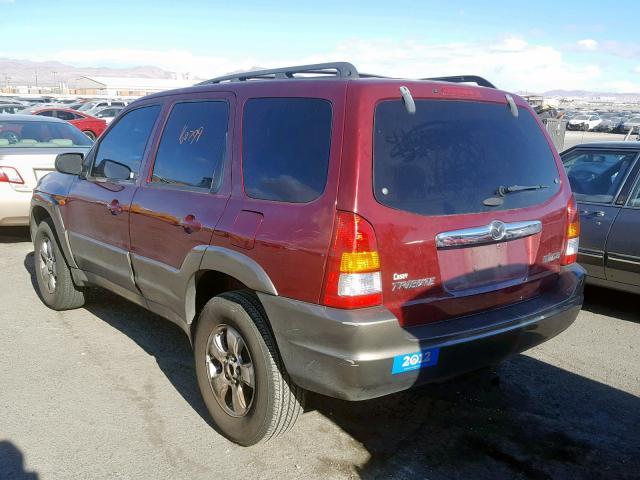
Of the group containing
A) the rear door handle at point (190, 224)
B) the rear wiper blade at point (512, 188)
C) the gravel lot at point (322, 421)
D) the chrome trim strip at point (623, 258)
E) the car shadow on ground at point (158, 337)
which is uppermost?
the rear wiper blade at point (512, 188)

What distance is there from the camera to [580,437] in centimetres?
340

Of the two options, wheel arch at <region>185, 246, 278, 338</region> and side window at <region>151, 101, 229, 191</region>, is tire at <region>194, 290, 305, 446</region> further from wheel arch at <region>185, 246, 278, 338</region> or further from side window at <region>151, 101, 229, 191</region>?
side window at <region>151, 101, 229, 191</region>

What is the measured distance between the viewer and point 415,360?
8.96 feet

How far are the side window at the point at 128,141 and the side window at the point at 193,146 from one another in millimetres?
278

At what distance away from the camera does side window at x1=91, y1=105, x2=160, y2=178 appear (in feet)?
13.5

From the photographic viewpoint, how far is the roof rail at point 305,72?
10.6 ft

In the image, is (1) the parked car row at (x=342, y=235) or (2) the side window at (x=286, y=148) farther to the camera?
(2) the side window at (x=286, y=148)

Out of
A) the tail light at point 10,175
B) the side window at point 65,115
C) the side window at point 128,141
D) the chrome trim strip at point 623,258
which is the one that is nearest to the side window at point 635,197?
the chrome trim strip at point 623,258

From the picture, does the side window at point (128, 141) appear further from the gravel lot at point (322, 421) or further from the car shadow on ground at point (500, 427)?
the car shadow on ground at point (500, 427)

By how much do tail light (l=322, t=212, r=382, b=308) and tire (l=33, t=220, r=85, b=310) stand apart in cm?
331

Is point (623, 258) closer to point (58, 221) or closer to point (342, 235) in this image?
point (342, 235)

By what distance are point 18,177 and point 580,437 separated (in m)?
6.80

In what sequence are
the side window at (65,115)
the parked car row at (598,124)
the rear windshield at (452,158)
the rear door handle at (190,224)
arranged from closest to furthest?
the rear windshield at (452,158) < the rear door handle at (190,224) < the side window at (65,115) < the parked car row at (598,124)

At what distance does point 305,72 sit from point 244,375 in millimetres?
1671
